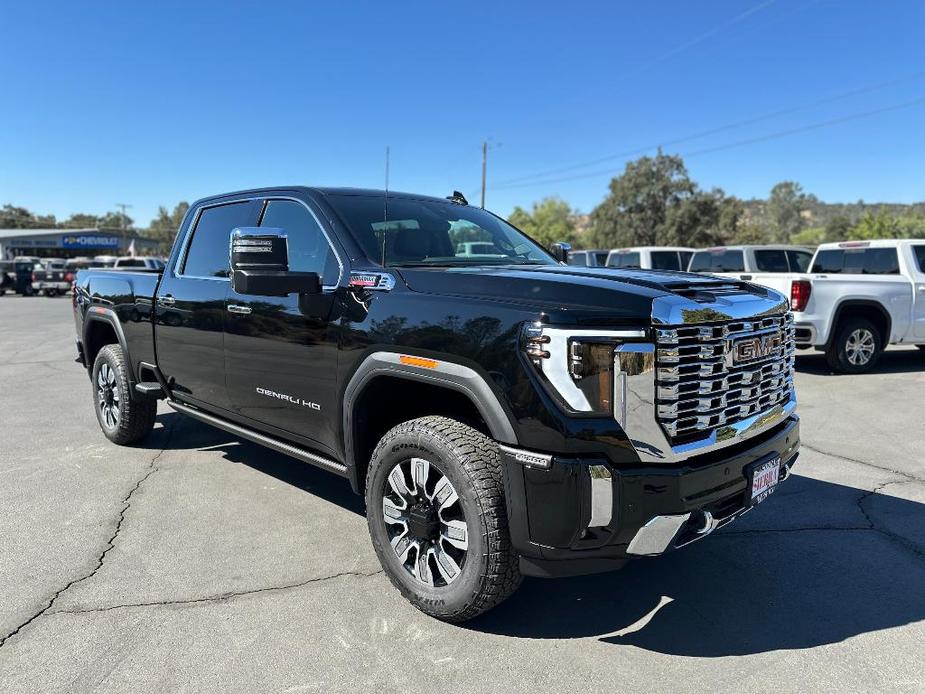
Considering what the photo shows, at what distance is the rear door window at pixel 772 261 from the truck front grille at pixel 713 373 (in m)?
11.3

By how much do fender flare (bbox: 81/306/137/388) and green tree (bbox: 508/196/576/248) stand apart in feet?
273

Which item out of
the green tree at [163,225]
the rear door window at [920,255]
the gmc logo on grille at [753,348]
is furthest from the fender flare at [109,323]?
the green tree at [163,225]

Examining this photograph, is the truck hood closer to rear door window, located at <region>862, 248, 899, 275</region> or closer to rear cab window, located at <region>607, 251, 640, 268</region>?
rear door window, located at <region>862, 248, 899, 275</region>

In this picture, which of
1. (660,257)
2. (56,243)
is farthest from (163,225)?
(660,257)

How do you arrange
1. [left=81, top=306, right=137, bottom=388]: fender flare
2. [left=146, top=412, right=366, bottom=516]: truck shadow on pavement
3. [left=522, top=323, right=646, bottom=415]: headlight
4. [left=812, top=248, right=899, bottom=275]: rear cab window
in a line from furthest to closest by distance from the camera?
[left=812, top=248, right=899, bottom=275]: rear cab window, [left=81, top=306, right=137, bottom=388]: fender flare, [left=146, top=412, right=366, bottom=516]: truck shadow on pavement, [left=522, top=323, right=646, bottom=415]: headlight

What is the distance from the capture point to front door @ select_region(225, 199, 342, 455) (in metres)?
3.45

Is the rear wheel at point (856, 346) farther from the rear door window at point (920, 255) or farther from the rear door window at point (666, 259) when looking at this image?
the rear door window at point (666, 259)

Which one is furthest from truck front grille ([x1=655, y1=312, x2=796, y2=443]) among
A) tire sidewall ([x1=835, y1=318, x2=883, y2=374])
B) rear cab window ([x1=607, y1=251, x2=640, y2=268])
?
rear cab window ([x1=607, y1=251, x2=640, y2=268])

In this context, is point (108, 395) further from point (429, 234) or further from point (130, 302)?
point (429, 234)

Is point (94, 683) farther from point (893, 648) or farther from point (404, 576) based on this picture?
point (893, 648)

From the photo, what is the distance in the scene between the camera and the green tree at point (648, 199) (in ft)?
189

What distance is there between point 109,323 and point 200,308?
1.79m

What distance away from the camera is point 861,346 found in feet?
32.0

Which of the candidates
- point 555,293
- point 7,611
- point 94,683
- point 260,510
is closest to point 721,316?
point 555,293
